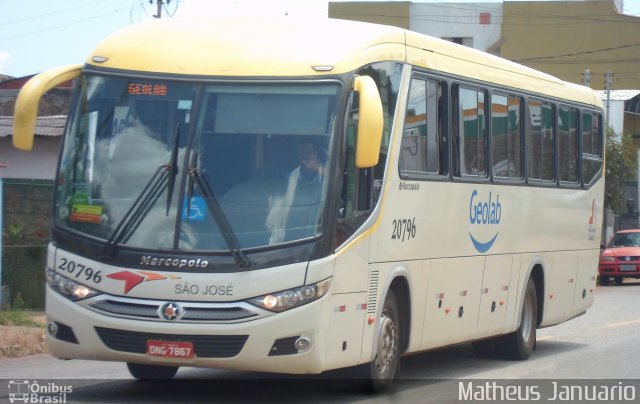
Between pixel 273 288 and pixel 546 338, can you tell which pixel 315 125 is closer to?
pixel 273 288

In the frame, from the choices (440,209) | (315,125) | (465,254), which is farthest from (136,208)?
(465,254)

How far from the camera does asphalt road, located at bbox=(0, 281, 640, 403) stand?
10.6 m

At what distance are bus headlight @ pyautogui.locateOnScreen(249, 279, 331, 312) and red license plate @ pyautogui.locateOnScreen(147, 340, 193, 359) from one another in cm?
65

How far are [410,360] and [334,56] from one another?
570cm

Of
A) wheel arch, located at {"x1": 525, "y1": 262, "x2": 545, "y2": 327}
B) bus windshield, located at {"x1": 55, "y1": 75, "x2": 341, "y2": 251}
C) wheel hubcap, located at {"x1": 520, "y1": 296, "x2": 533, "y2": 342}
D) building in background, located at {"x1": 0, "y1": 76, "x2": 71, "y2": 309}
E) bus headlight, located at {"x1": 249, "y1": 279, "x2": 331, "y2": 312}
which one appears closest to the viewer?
bus headlight, located at {"x1": 249, "y1": 279, "x2": 331, "y2": 312}

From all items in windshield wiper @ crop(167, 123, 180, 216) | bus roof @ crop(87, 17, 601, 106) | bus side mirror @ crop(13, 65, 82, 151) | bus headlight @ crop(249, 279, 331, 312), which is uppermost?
bus roof @ crop(87, 17, 601, 106)

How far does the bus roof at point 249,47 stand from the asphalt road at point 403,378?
2.95 m

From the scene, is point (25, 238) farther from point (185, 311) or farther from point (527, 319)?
point (185, 311)

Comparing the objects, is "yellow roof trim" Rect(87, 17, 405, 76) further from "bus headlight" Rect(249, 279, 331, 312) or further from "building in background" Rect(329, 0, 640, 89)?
"building in background" Rect(329, 0, 640, 89)

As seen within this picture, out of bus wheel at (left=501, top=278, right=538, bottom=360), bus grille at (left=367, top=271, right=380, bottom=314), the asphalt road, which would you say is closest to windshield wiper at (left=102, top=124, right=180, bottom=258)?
the asphalt road

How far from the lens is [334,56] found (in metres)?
9.73

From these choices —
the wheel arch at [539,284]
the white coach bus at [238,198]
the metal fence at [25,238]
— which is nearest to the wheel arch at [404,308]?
the white coach bus at [238,198]

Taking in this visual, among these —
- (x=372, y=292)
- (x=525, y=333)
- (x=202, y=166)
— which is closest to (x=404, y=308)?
(x=372, y=292)

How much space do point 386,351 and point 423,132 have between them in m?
2.25
